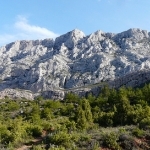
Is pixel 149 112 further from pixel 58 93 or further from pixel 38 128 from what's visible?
pixel 58 93

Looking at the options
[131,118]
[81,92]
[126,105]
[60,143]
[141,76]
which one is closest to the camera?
[60,143]

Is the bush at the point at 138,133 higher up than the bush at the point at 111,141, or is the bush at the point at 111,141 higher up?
the bush at the point at 138,133

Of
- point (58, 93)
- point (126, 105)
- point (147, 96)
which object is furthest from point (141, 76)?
point (126, 105)

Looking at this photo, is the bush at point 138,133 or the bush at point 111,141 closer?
the bush at point 111,141

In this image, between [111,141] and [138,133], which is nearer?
[111,141]

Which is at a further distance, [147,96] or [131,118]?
[147,96]

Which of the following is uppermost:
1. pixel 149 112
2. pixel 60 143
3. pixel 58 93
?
pixel 58 93

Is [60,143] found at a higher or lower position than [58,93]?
lower

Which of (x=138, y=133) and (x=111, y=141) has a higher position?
(x=138, y=133)

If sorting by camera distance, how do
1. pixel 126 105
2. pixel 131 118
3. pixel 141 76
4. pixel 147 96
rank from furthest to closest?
pixel 141 76 → pixel 147 96 → pixel 126 105 → pixel 131 118

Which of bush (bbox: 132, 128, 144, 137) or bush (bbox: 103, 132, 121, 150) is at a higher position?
bush (bbox: 132, 128, 144, 137)

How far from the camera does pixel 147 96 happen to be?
61.4m

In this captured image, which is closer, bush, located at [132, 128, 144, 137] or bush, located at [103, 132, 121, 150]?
bush, located at [103, 132, 121, 150]

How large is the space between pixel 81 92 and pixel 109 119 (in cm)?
14370
